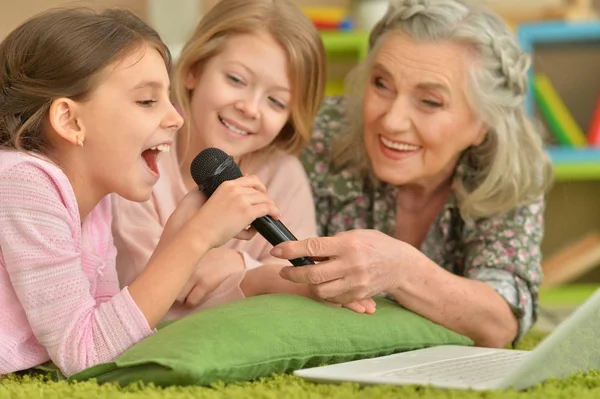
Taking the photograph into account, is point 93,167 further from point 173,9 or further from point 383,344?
point 173,9

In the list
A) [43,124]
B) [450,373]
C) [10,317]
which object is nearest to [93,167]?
A: [43,124]

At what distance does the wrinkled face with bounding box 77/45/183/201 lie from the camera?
149 centimetres

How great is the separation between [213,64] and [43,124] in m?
0.52

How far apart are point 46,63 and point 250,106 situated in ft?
1.68

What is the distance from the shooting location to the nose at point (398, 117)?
1995mm

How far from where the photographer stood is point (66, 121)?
149cm

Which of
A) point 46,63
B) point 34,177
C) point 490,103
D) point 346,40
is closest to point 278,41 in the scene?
point 490,103

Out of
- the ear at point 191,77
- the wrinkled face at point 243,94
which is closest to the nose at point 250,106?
the wrinkled face at point 243,94

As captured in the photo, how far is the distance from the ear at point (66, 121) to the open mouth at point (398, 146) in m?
0.79

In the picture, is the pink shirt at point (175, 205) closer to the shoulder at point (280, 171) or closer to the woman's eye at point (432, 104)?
the shoulder at point (280, 171)

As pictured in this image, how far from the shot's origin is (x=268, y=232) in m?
1.57

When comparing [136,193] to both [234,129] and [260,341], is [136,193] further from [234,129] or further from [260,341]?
[234,129]

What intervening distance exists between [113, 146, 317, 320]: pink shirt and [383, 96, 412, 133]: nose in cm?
23

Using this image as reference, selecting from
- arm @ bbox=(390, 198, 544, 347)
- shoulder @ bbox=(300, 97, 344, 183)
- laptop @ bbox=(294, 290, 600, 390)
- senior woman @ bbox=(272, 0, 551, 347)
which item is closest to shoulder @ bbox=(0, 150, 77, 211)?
laptop @ bbox=(294, 290, 600, 390)
